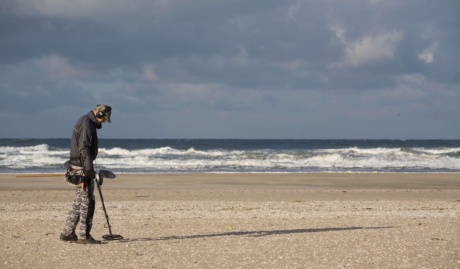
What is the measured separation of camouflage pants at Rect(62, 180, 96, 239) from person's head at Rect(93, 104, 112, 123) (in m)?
0.81

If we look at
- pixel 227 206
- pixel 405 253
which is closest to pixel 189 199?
pixel 227 206

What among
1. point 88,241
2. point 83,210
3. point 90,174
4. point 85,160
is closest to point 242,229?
point 88,241

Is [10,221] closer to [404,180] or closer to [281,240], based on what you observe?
[281,240]

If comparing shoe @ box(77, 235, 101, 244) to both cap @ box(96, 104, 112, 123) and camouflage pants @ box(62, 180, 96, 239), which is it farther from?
cap @ box(96, 104, 112, 123)

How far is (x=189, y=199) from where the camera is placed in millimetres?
16047

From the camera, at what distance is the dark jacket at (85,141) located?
8109mm

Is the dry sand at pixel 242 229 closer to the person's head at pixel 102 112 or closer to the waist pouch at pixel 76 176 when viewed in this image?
the waist pouch at pixel 76 176

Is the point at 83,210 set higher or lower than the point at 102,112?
lower

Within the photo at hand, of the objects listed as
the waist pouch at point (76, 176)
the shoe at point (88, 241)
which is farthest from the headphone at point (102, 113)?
the shoe at point (88, 241)

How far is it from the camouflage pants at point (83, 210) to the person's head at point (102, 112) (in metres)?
0.81

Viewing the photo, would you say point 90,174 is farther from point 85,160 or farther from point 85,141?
point 85,141

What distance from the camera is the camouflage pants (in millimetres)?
8382

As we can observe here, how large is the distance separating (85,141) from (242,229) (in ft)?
10.2

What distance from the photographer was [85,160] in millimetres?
8102
